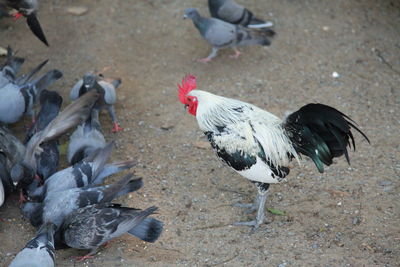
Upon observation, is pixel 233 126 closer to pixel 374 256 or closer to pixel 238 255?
pixel 238 255

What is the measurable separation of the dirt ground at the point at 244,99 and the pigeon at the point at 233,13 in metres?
0.46

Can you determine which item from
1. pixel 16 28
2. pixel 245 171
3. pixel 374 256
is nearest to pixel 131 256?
pixel 245 171

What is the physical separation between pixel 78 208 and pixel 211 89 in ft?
10.4

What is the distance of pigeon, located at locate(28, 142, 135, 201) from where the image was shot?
652 cm

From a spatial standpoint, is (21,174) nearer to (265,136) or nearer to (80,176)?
(80,176)

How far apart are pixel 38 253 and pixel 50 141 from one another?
6.00 feet

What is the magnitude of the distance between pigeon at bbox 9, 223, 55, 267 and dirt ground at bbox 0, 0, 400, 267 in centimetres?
46

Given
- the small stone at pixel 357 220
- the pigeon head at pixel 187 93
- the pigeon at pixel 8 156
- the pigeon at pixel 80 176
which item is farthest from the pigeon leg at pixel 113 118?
the small stone at pixel 357 220

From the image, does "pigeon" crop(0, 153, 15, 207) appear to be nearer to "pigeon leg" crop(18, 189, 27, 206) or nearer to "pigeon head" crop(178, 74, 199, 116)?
"pigeon leg" crop(18, 189, 27, 206)

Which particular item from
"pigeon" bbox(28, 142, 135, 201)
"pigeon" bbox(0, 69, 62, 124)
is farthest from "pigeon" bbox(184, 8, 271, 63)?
"pigeon" bbox(28, 142, 135, 201)

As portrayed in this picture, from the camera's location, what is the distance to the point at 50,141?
6.98m

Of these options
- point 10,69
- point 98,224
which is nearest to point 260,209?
point 98,224

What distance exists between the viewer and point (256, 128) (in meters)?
5.97

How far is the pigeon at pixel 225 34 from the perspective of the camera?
8750 mm
